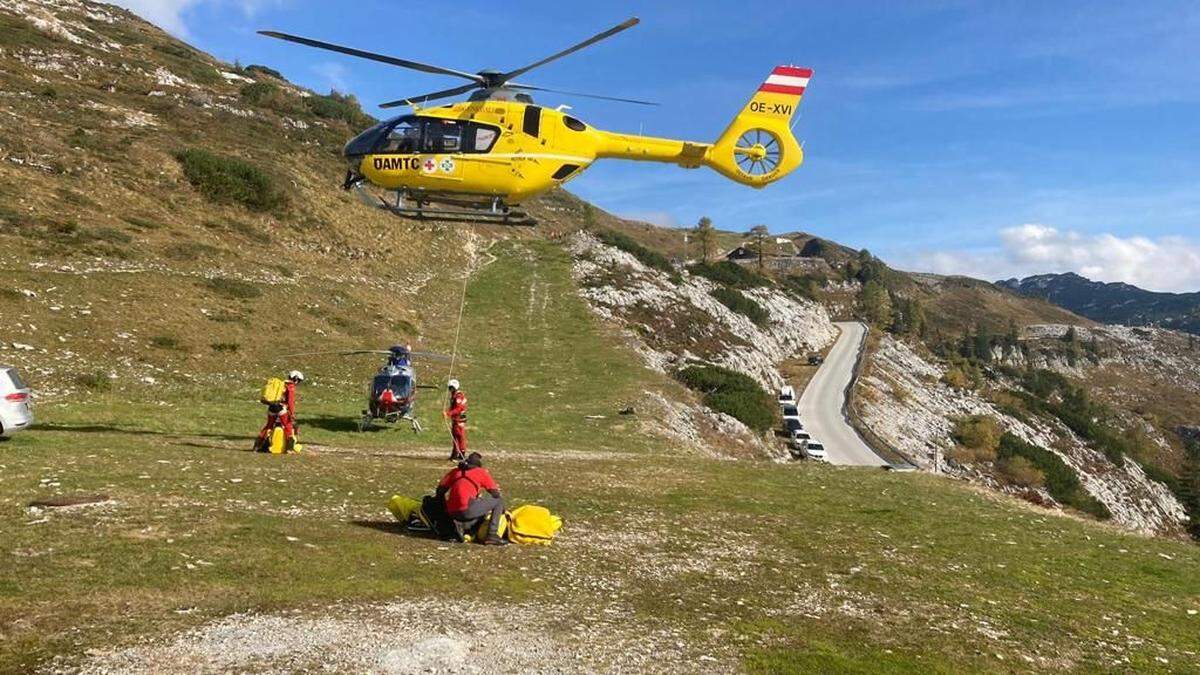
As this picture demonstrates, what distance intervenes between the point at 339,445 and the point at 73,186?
29.6m

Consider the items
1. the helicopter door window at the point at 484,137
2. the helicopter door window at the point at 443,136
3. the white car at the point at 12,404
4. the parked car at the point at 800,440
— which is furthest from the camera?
the parked car at the point at 800,440

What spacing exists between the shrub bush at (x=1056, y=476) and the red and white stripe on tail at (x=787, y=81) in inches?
2010

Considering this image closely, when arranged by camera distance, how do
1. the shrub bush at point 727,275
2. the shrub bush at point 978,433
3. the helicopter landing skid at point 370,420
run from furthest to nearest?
the shrub bush at point 727,275
the shrub bush at point 978,433
the helicopter landing skid at point 370,420

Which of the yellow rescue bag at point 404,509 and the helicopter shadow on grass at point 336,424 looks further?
the helicopter shadow on grass at point 336,424

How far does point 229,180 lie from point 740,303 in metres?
52.4

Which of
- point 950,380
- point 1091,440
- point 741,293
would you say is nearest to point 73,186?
point 741,293

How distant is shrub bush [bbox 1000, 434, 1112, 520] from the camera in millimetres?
60469

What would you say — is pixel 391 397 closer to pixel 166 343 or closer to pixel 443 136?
pixel 443 136

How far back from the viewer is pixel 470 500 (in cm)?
1119

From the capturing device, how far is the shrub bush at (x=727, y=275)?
291 feet

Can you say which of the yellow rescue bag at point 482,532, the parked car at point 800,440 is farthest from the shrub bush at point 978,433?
the yellow rescue bag at point 482,532

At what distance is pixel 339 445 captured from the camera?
20.8 meters

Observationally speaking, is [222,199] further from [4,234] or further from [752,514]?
[752,514]

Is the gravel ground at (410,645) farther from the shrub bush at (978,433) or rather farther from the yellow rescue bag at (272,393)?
the shrub bush at (978,433)
